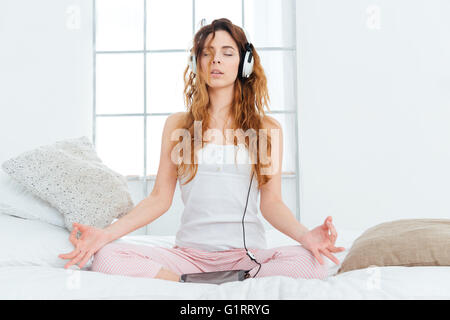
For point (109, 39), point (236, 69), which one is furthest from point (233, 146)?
point (109, 39)

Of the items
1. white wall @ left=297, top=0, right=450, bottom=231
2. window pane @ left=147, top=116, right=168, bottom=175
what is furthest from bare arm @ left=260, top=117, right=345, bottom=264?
window pane @ left=147, top=116, right=168, bottom=175

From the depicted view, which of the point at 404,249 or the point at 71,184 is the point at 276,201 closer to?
the point at 404,249

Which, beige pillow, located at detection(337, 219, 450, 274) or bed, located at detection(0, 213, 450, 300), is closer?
bed, located at detection(0, 213, 450, 300)

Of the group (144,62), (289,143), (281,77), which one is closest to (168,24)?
(144,62)

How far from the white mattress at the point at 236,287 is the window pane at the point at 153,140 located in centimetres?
214

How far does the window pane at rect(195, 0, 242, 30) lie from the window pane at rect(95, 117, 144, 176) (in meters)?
0.82

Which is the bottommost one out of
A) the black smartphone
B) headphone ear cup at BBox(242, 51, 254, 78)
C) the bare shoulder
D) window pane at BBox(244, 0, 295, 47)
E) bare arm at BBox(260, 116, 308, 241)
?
the black smartphone

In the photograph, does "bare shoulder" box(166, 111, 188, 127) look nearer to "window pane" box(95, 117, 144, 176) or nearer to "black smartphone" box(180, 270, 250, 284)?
"black smartphone" box(180, 270, 250, 284)

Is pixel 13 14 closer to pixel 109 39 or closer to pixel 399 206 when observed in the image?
pixel 109 39

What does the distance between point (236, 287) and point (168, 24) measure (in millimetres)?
2599

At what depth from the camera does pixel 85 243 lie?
3.42 feet

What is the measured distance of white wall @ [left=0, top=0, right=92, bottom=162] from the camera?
2869 mm
